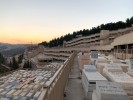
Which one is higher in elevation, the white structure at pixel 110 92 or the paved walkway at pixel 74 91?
the white structure at pixel 110 92

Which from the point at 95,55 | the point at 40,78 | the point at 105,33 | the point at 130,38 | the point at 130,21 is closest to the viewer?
the point at 95,55

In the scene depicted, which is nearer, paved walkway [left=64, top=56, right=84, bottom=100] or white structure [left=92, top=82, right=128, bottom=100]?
white structure [left=92, top=82, right=128, bottom=100]

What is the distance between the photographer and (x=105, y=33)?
118m

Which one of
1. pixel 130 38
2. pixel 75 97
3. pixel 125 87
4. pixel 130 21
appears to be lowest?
pixel 75 97

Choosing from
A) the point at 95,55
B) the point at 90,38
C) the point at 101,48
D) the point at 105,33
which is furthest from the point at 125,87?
the point at 90,38

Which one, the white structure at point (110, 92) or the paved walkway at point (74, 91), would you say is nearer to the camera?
the white structure at point (110, 92)

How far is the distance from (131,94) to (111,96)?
146 centimetres

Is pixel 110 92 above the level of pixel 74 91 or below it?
above

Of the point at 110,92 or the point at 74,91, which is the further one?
the point at 74,91

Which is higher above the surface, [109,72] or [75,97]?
[109,72]

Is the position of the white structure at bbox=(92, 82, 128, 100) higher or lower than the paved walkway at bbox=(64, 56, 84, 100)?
higher

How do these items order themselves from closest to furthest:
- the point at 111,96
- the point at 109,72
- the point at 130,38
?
the point at 111,96
the point at 109,72
the point at 130,38

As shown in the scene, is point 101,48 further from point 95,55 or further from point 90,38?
point 90,38

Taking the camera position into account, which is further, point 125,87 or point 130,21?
point 130,21
